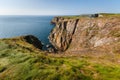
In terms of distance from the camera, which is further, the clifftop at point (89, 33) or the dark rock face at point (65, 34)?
the dark rock face at point (65, 34)

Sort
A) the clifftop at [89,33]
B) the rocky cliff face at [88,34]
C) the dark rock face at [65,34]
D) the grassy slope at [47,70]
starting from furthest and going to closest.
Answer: the dark rock face at [65,34] < the rocky cliff face at [88,34] < the clifftop at [89,33] < the grassy slope at [47,70]

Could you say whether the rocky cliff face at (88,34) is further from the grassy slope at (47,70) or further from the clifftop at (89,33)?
the grassy slope at (47,70)

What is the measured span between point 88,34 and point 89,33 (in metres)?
0.84

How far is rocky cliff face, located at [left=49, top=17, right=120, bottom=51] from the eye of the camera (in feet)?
264

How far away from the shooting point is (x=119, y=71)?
116 ft

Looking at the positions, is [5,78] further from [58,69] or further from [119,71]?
[119,71]

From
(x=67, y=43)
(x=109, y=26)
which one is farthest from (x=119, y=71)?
(x=67, y=43)

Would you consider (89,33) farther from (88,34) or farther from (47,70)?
(47,70)

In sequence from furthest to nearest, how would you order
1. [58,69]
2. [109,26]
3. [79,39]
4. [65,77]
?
[79,39], [109,26], [58,69], [65,77]

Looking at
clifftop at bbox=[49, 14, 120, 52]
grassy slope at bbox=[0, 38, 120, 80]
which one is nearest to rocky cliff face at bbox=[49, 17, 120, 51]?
clifftop at bbox=[49, 14, 120, 52]

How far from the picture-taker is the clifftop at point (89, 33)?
79619mm

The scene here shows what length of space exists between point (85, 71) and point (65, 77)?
5114 millimetres

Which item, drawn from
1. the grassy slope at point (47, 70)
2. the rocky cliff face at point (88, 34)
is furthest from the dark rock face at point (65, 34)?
the grassy slope at point (47, 70)

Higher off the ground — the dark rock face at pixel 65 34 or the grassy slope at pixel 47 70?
the grassy slope at pixel 47 70
